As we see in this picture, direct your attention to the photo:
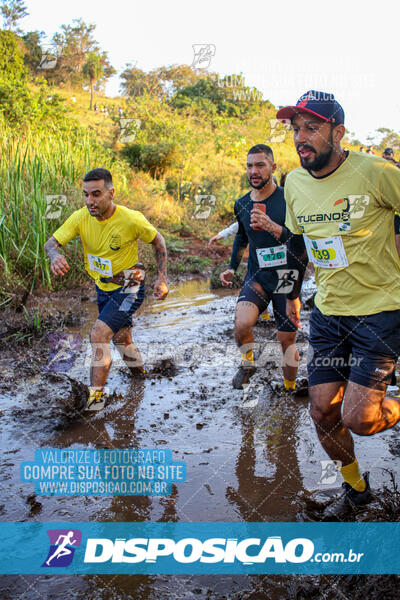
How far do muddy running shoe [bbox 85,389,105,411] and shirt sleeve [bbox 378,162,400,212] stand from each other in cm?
309

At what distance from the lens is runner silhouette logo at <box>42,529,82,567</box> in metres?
2.68

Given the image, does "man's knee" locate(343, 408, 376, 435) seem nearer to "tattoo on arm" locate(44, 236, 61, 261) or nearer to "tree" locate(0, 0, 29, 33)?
"tattoo on arm" locate(44, 236, 61, 261)

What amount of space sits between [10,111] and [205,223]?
6.26 metres

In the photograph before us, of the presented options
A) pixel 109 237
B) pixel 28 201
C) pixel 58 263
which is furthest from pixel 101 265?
pixel 28 201

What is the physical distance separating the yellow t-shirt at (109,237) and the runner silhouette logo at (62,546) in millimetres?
2433

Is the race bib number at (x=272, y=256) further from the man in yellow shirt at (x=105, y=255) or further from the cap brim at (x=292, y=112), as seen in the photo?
the cap brim at (x=292, y=112)

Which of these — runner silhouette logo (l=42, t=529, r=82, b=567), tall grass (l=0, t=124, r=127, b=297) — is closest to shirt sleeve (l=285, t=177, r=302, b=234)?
runner silhouette logo (l=42, t=529, r=82, b=567)

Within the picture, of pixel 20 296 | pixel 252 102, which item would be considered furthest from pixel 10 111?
pixel 252 102

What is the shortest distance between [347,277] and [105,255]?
2708 mm

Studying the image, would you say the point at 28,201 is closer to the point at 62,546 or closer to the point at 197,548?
the point at 62,546

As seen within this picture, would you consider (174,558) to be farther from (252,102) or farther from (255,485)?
(252,102)

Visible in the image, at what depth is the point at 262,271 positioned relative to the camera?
15.4 feet

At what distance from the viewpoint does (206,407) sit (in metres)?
4.64

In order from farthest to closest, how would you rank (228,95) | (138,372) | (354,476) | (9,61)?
(228,95)
(9,61)
(138,372)
(354,476)
